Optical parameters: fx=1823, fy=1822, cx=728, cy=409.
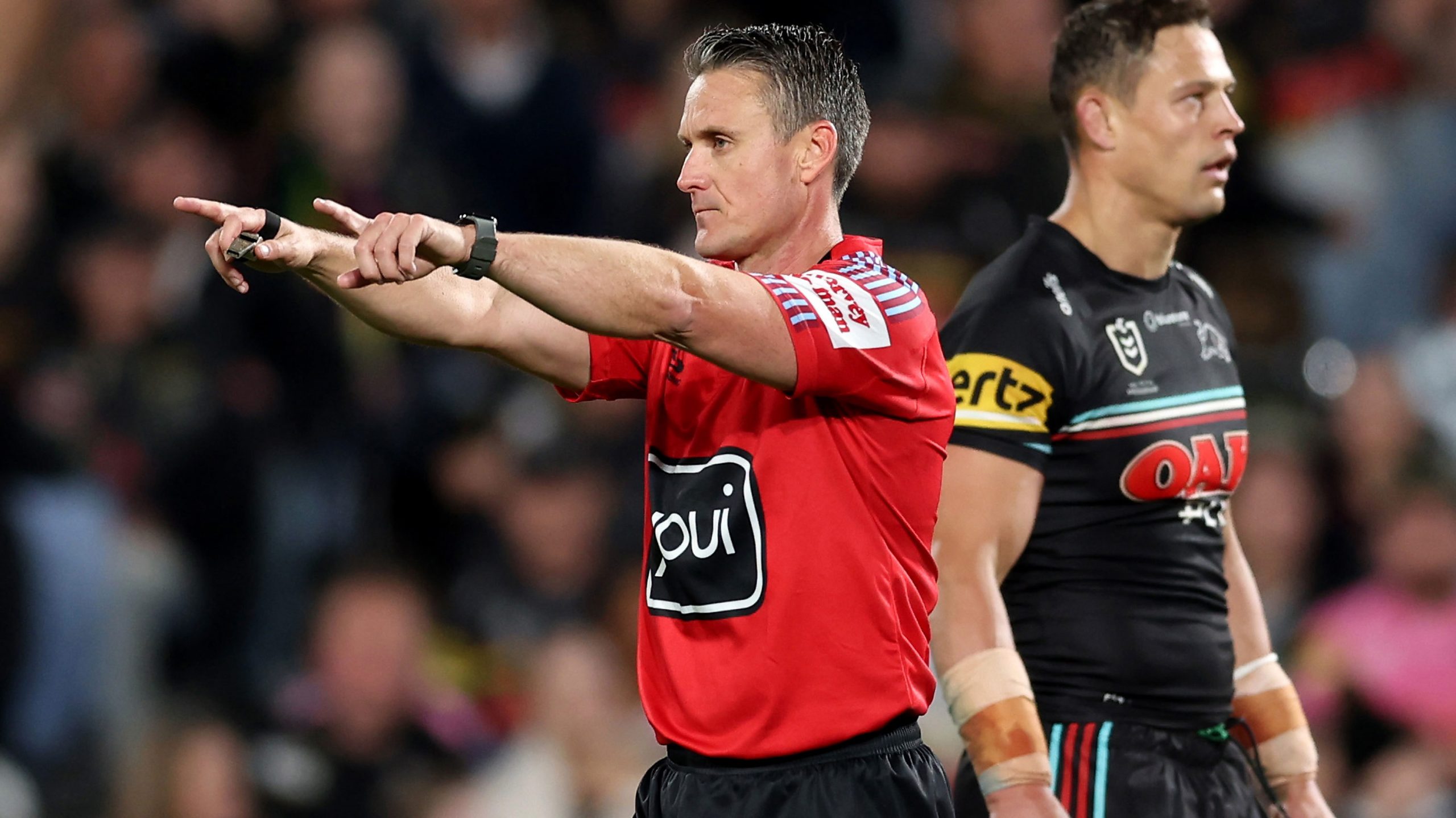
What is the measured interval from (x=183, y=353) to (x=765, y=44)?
14.5 feet

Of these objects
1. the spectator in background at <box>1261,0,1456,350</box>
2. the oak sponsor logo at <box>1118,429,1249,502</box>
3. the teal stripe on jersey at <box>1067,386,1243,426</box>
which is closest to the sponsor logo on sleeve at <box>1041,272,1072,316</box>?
the teal stripe on jersey at <box>1067,386,1243,426</box>

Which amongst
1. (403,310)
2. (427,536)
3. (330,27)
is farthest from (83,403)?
(403,310)

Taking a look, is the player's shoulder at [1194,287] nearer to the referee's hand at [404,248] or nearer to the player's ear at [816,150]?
the player's ear at [816,150]

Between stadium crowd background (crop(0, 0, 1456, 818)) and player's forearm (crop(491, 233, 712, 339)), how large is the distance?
365cm

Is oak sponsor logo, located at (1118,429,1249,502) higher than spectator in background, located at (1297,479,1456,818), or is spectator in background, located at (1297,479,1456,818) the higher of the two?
oak sponsor logo, located at (1118,429,1249,502)

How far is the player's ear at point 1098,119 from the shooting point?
3.98 metres

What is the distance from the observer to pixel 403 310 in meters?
3.19

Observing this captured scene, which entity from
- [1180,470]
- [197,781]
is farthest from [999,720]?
[197,781]

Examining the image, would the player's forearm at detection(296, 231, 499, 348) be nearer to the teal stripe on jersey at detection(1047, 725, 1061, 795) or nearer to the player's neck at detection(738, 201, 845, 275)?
the player's neck at detection(738, 201, 845, 275)

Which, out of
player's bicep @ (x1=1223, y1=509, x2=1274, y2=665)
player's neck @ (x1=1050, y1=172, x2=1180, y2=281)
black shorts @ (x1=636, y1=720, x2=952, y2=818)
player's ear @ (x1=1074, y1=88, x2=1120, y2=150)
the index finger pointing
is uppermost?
player's ear @ (x1=1074, y1=88, x2=1120, y2=150)

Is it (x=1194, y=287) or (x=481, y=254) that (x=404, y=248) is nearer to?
(x=481, y=254)

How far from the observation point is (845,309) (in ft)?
9.82

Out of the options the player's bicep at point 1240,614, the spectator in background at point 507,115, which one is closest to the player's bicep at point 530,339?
the player's bicep at point 1240,614

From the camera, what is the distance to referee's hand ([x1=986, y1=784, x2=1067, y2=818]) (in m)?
3.43
